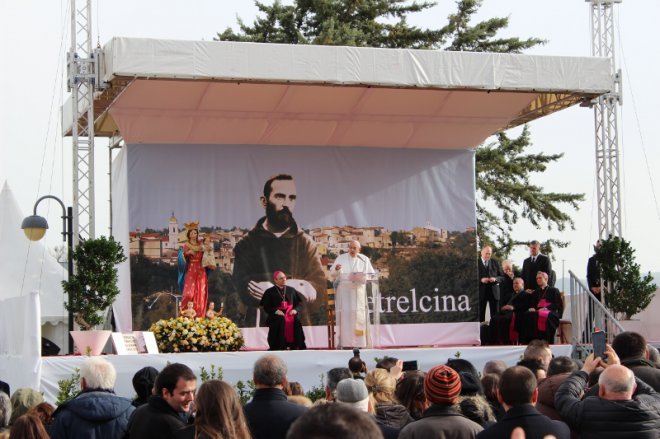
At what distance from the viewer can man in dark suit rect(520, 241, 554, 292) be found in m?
15.7

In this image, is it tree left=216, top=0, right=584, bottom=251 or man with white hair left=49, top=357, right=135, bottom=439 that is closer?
man with white hair left=49, top=357, right=135, bottom=439

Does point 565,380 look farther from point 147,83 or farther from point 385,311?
point 385,311

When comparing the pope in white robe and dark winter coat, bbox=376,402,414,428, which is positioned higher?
the pope in white robe

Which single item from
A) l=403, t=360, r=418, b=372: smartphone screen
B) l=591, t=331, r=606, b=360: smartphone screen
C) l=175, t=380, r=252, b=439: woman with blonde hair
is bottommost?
l=175, t=380, r=252, b=439: woman with blonde hair

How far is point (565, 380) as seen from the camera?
562cm

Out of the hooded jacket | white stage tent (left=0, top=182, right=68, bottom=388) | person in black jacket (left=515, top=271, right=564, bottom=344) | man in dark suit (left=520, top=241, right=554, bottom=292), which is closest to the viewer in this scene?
the hooded jacket

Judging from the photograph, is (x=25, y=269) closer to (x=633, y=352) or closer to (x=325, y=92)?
(x=325, y=92)

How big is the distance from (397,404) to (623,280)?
10.2m

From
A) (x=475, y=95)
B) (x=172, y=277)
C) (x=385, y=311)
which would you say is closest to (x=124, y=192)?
(x=172, y=277)

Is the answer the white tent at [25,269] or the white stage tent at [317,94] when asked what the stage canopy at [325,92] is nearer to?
the white stage tent at [317,94]

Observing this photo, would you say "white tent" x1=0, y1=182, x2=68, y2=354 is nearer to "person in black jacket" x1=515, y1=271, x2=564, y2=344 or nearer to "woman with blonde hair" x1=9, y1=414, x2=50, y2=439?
"person in black jacket" x1=515, y1=271, x2=564, y2=344

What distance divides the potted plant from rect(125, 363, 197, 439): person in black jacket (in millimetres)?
8331

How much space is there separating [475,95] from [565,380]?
10792 millimetres

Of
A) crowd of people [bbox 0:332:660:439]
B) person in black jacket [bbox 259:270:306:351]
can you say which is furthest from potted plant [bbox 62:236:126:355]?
crowd of people [bbox 0:332:660:439]
